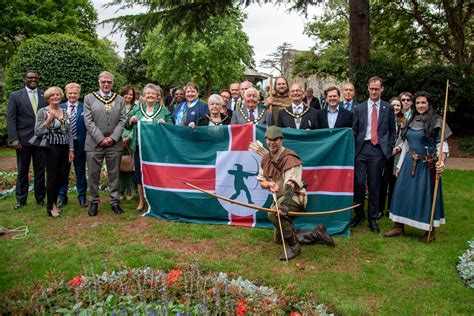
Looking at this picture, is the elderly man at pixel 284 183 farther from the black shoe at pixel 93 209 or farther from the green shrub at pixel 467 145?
the green shrub at pixel 467 145

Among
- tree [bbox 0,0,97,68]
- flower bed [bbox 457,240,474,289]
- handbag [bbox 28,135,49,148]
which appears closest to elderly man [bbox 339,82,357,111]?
flower bed [bbox 457,240,474,289]

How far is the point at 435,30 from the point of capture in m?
19.8

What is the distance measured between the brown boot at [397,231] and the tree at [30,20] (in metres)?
26.7

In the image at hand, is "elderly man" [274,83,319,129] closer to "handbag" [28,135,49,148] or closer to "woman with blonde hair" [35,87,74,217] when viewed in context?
"woman with blonde hair" [35,87,74,217]

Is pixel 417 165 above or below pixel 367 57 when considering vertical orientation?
below

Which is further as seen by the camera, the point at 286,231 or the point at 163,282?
the point at 286,231

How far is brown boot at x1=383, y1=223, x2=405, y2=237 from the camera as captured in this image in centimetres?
559

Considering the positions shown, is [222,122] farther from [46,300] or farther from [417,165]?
[46,300]

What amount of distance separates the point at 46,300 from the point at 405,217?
4.27 m

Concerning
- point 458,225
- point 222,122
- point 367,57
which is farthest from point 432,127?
point 367,57

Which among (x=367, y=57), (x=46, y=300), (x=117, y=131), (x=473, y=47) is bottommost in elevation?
(x=46, y=300)

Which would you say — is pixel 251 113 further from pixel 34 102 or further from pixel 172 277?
pixel 34 102

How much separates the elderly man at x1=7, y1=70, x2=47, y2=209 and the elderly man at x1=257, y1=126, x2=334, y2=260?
4054 millimetres

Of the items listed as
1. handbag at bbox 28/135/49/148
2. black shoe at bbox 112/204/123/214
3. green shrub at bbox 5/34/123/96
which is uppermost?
green shrub at bbox 5/34/123/96
